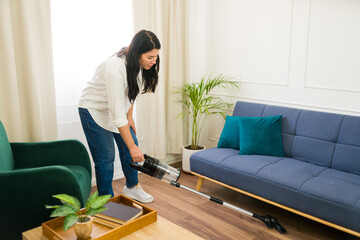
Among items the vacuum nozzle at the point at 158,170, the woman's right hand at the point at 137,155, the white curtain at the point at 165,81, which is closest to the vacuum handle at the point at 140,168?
the vacuum nozzle at the point at 158,170

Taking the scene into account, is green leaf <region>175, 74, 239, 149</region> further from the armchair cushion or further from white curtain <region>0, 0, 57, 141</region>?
the armchair cushion

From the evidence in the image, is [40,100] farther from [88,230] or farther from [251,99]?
[251,99]

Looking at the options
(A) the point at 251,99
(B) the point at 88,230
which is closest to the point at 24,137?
(B) the point at 88,230

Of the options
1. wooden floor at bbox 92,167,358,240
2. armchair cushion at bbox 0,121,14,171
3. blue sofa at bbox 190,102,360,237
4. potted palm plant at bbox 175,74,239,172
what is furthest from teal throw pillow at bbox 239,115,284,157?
armchair cushion at bbox 0,121,14,171

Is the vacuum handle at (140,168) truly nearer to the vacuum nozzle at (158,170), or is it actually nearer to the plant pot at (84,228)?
the vacuum nozzle at (158,170)

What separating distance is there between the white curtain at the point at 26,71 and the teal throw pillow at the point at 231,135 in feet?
4.78

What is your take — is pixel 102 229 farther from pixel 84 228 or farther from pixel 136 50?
pixel 136 50

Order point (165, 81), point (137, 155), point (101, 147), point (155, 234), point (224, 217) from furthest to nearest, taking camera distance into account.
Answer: point (165, 81) < point (224, 217) < point (101, 147) < point (137, 155) < point (155, 234)

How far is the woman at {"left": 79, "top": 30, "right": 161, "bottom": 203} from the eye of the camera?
7.21 ft

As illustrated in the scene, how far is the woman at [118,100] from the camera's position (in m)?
2.20

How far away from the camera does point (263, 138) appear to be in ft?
9.67

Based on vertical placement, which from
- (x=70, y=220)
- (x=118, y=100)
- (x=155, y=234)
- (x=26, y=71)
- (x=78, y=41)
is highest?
(x=78, y=41)

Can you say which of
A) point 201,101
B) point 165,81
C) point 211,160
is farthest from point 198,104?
point 211,160

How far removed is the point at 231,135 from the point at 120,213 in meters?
1.62
